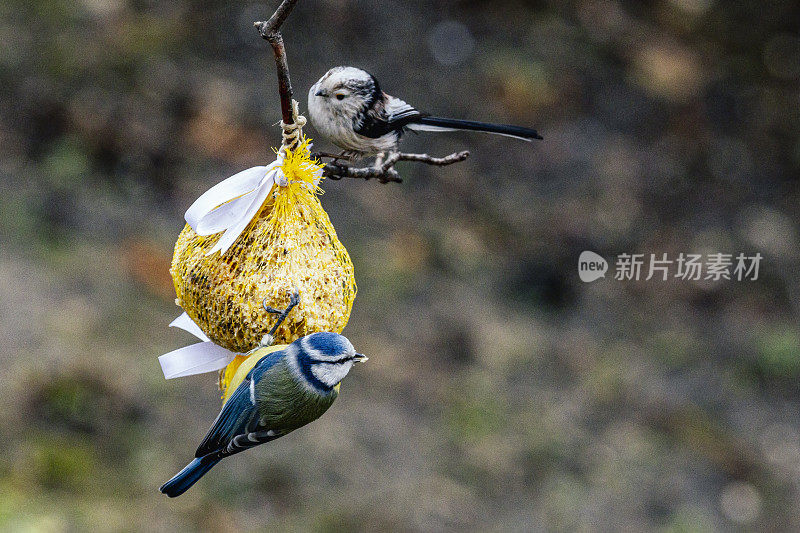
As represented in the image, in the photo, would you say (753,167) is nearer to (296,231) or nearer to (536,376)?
(536,376)

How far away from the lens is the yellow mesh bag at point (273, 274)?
201 centimetres

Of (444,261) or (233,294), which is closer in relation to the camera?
(233,294)

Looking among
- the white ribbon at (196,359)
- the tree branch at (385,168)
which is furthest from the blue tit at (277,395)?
the tree branch at (385,168)

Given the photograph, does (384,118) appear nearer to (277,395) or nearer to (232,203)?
(232,203)

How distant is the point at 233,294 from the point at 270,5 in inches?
195

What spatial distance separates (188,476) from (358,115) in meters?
0.97

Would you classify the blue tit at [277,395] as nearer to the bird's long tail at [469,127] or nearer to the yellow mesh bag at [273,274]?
the yellow mesh bag at [273,274]

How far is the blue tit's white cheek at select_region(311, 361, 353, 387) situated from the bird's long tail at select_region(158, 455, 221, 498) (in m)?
0.39

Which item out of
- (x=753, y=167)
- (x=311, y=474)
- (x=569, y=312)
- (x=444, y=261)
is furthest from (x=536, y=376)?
(x=753, y=167)

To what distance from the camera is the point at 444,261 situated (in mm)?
6441

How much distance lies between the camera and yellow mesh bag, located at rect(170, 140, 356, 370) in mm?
2010

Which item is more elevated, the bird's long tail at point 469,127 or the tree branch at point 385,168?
the bird's long tail at point 469,127

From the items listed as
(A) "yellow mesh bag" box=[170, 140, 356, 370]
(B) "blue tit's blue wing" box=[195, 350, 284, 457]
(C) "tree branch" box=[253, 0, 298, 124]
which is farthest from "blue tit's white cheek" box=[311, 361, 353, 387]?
(C) "tree branch" box=[253, 0, 298, 124]

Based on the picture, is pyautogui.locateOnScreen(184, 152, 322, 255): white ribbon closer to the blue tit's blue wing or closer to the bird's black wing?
the bird's black wing
